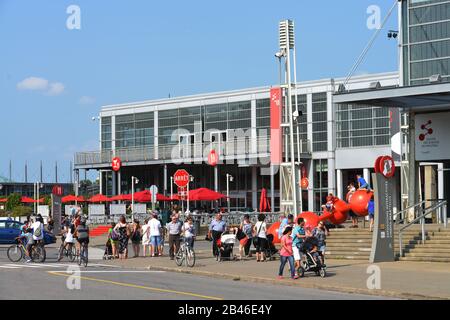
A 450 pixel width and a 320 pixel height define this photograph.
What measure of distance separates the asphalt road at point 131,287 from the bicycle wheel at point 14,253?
540 cm

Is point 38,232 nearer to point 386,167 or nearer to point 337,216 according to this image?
point 337,216

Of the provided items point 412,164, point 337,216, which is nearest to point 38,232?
point 337,216

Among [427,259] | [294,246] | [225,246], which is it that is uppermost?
[294,246]

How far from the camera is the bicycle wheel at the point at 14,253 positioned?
3403 centimetres

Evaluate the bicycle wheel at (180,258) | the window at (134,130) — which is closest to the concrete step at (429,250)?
the bicycle wheel at (180,258)

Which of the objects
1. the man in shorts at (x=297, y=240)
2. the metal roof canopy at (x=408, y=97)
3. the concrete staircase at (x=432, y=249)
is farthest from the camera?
the metal roof canopy at (x=408, y=97)

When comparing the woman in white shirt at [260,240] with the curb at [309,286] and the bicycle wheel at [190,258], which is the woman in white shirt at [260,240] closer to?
the bicycle wheel at [190,258]

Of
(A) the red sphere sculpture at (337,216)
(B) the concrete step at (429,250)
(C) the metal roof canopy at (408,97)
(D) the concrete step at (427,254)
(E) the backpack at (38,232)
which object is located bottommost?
(D) the concrete step at (427,254)

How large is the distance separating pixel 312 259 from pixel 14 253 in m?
14.6

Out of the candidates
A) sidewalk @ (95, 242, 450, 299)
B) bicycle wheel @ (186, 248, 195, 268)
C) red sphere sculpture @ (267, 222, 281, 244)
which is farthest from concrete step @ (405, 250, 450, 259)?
bicycle wheel @ (186, 248, 195, 268)

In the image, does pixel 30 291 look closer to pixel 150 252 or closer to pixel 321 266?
pixel 321 266

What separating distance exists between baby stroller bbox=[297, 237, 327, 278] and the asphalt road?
6.27ft

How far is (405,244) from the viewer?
30672 millimetres

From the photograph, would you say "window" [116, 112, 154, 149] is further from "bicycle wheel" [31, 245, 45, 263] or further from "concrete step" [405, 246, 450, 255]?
"concrete step" [405, 246, 450, 255]
